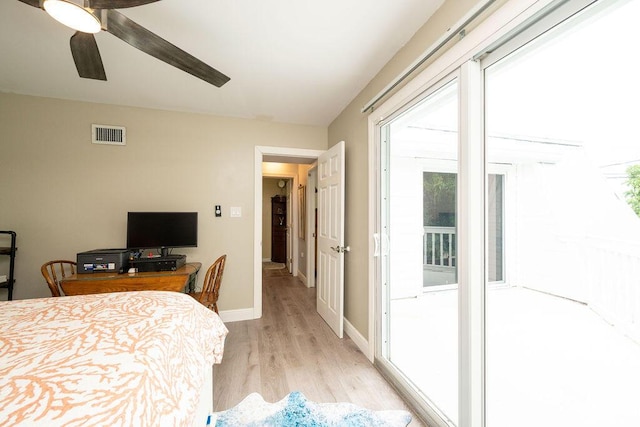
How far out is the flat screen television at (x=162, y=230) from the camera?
2590 mm

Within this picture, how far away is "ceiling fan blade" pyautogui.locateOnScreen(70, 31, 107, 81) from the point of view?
129 cm

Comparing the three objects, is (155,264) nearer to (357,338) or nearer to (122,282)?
(122,282)

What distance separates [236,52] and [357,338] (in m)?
2.63

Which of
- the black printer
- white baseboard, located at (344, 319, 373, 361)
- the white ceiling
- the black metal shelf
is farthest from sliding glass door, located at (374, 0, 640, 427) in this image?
the black metal shelf

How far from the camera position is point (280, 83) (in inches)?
90.3

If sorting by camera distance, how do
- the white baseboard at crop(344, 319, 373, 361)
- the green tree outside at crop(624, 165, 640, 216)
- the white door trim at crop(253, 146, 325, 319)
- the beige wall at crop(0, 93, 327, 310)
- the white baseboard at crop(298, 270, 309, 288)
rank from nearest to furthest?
the green tree outside at crop(624, 165, 640, 216)
the white baseboard at crop(344, 319, 373, 361)
the beige wall at crop(0, 93, 327, 310)
the white door trim at crop(253, 146, 325, 319)
the white baseboard at crop(298, 270, 309, 288)

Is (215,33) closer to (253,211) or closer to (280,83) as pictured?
(280,83)

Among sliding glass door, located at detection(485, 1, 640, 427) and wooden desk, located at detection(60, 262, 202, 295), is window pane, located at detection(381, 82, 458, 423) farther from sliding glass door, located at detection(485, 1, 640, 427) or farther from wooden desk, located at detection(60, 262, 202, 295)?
wooden desk, located at detection(60, 262, 202, 295)

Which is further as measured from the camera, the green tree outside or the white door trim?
the white door trim

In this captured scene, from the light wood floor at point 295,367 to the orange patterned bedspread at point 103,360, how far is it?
2.70 ft

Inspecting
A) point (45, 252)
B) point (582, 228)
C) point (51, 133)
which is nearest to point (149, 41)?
point (51, 133)

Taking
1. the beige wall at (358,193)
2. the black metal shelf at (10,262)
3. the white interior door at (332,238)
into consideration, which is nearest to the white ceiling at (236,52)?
the beige wall at (358,193)

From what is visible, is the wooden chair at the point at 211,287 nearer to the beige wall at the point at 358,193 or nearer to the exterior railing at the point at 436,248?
the beige wall at the point at 358,193

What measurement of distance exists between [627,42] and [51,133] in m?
4.16
